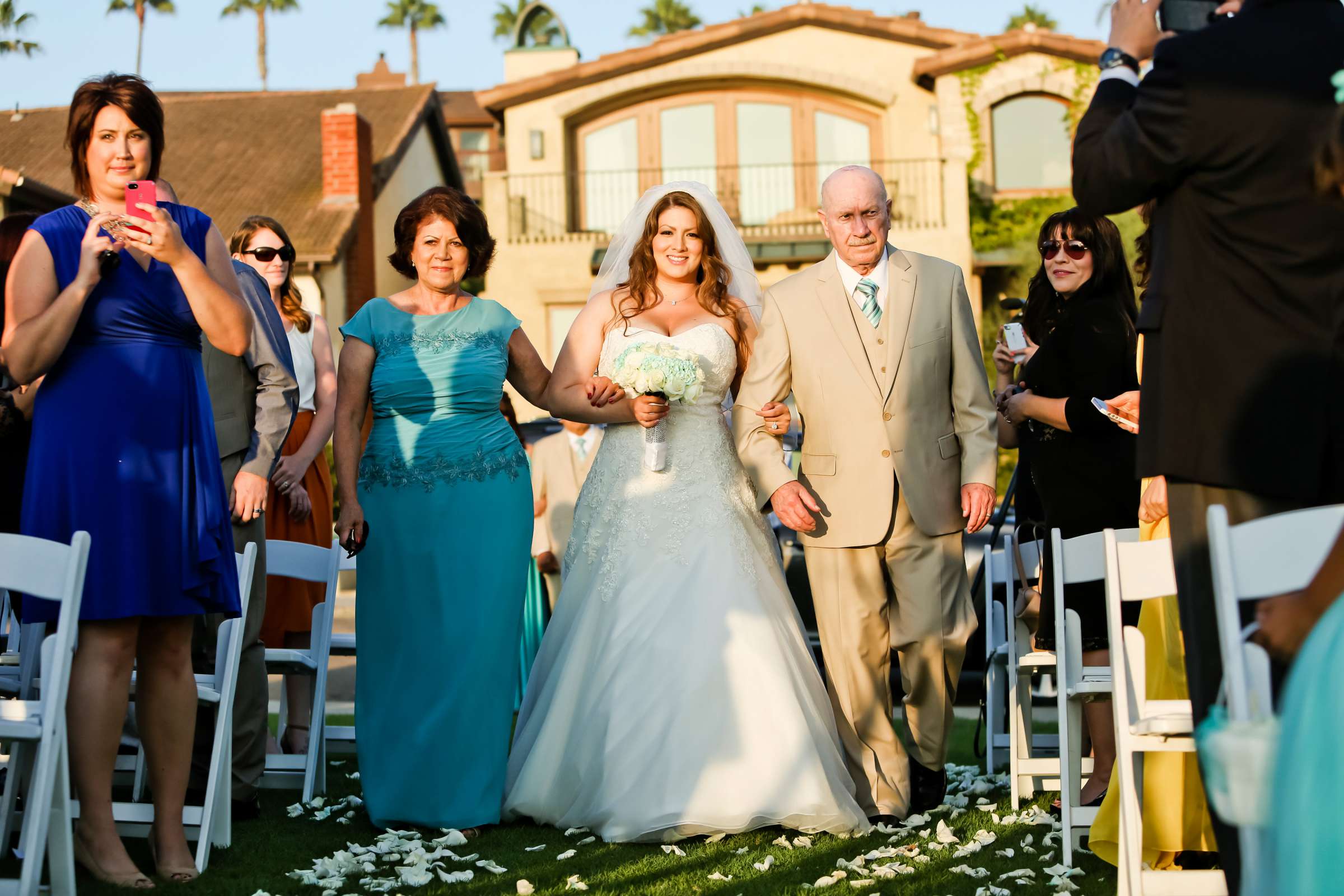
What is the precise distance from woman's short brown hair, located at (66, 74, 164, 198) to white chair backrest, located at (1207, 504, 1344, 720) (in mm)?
3462

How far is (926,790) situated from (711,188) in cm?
2173

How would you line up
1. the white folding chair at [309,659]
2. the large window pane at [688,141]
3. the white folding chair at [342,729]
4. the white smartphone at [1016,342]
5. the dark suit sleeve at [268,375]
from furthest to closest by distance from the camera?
the large window pane at [688,141] < the white folding chair at [342,729] < the white smartphone at [1016,342] < the white folding chair at [309,659] < the dark suit sleeve at [268,375]

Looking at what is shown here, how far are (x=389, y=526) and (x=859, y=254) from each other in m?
2.28

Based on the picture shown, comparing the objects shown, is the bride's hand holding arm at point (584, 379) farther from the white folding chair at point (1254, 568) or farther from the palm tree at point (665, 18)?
the palm tree at point (665, 18)

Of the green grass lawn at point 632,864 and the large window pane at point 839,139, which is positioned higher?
the large window pane at point 839,139

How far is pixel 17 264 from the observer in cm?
453

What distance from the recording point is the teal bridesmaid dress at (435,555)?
19.3 ft

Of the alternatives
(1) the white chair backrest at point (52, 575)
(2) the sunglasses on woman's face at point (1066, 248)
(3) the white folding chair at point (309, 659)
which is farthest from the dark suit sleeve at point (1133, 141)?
(3) the white folding chair at point (309, 659)

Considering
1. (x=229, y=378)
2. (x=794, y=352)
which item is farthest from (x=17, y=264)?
(x=794, y=352)

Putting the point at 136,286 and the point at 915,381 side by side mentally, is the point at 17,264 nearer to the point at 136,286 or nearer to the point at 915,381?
the point at 136,286

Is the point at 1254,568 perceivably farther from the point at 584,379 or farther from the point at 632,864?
the point at 584,379

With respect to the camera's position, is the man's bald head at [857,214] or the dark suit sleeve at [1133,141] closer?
the dark suit sleeve at [1133,141]

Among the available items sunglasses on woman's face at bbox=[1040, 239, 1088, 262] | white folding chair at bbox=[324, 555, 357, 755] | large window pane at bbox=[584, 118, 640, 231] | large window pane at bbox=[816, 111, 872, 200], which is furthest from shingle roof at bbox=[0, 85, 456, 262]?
sunglasses on woman's face at bbox=[1040, 239, 1088, 262]
